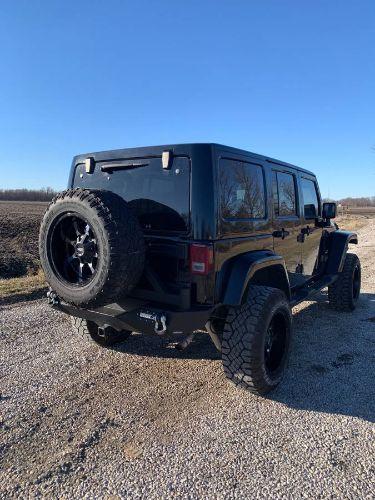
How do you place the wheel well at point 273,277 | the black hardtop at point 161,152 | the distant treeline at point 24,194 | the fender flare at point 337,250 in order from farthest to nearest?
the distant treeline at point 24,194 < the fender flare at point 337,250 < the wheel well at point 273,277 < the black hardtop at point 161,152

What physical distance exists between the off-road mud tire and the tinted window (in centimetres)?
75

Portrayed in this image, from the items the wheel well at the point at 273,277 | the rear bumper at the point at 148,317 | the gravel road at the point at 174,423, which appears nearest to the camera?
the gravel road at the point at 174,423

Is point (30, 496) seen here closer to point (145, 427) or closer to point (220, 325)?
point (145, 427)

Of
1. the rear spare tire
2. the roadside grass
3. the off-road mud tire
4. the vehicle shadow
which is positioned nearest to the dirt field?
the roadside grass

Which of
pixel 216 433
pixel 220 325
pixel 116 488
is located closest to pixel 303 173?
Result: pixel 220 325

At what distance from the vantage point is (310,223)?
17.7ft

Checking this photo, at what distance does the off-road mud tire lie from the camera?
3.23 meters

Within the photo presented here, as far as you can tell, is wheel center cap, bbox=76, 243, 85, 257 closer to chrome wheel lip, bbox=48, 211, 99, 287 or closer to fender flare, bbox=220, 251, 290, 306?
chrome wheel lip, bbox=48, 211, 99, 287

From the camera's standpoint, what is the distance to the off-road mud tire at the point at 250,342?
323cm

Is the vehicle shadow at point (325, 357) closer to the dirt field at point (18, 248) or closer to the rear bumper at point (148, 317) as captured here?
the rear bumper at point (148, 317)

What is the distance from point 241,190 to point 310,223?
2198mm

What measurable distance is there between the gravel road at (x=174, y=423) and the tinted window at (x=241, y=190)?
1.56 metres

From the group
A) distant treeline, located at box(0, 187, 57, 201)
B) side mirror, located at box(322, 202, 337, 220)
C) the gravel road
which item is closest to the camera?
the gravel road

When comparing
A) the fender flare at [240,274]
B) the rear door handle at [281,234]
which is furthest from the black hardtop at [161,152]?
the fender flare at [240,274]
